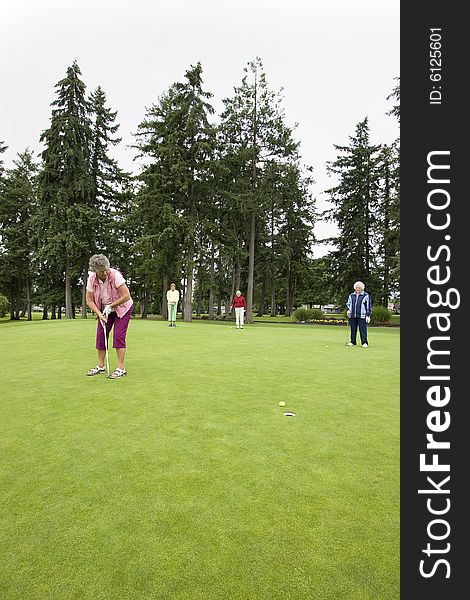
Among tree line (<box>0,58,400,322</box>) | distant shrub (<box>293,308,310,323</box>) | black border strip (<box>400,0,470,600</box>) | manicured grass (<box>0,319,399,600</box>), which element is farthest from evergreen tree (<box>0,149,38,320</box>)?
black border strip (<box>400,0,470,600</box>)

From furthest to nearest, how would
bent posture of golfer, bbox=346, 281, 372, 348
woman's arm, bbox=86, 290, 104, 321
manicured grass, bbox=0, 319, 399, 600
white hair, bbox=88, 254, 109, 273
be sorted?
bent posture of golfer, bbox=346, 281, 372, 348, woman's arm, bbox=86, 290, 104, 321, white hair, bbox=88, 254, 109, 273, manicured grass, bbox=0, 319, 399, 600

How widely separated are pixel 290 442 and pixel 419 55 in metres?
3.04

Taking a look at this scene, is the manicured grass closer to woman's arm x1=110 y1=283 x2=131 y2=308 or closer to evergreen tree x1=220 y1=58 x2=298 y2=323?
woman's arm x1=110 y1=283 x2=131 y2=308

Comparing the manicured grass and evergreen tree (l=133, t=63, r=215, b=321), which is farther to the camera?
evergreen tree (l=133, t=63, r=215, b=321)

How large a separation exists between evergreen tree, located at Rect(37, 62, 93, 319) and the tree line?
0.10 meters

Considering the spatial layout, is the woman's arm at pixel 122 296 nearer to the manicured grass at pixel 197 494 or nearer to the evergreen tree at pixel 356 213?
the manicured grass at pixel 197 494

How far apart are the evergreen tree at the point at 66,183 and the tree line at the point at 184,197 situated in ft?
0.32

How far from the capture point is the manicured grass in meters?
1.84

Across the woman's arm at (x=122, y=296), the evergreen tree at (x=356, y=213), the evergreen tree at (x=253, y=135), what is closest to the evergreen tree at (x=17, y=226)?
the evergreen tree at (x=253, y=135)

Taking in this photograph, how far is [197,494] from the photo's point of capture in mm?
2629

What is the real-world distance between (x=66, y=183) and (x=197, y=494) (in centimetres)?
3463

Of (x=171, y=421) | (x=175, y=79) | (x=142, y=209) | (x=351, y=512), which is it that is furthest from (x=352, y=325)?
(x=175, y=79)

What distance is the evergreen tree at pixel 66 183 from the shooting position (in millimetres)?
31656

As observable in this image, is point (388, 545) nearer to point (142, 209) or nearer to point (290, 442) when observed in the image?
point (290, 442)
